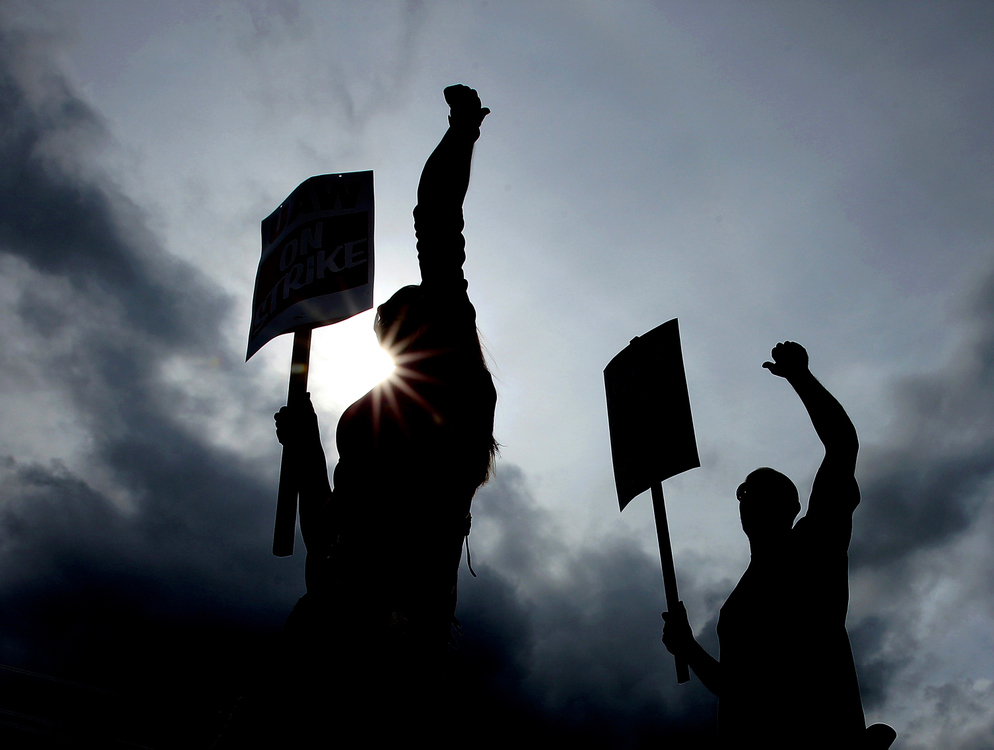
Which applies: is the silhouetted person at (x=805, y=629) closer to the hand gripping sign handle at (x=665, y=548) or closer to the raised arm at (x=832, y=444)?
the raised arm at (x=832, y=444)

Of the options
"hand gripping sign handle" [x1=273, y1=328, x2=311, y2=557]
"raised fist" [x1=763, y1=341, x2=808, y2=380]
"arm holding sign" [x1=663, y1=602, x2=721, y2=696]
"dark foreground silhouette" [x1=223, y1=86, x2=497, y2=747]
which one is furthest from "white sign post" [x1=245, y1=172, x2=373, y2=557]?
"arm holding sign" [x1=663, y1=602, x2=721, y2=696]

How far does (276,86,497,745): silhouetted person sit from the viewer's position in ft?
5.45

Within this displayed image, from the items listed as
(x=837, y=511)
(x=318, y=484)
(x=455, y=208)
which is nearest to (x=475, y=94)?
(x=455, y=208)

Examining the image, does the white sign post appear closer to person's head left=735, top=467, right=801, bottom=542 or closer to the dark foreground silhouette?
the dark foreground silhouette

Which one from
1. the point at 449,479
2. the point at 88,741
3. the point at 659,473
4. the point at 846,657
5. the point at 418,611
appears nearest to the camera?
the point at 418,611

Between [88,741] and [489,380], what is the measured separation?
3.67 m

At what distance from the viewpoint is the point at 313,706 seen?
5.32ft

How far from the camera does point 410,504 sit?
6.04ft

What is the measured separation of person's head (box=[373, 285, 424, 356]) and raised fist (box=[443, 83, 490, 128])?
2.04 ft

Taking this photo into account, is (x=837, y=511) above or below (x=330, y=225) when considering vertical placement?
below

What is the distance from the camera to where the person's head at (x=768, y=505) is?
3.47 m

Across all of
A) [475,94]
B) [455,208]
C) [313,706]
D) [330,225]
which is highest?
[330,225]

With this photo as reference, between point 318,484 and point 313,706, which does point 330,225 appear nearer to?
point 318,484

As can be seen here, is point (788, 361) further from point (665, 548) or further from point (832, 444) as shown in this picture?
point (665, 548)
